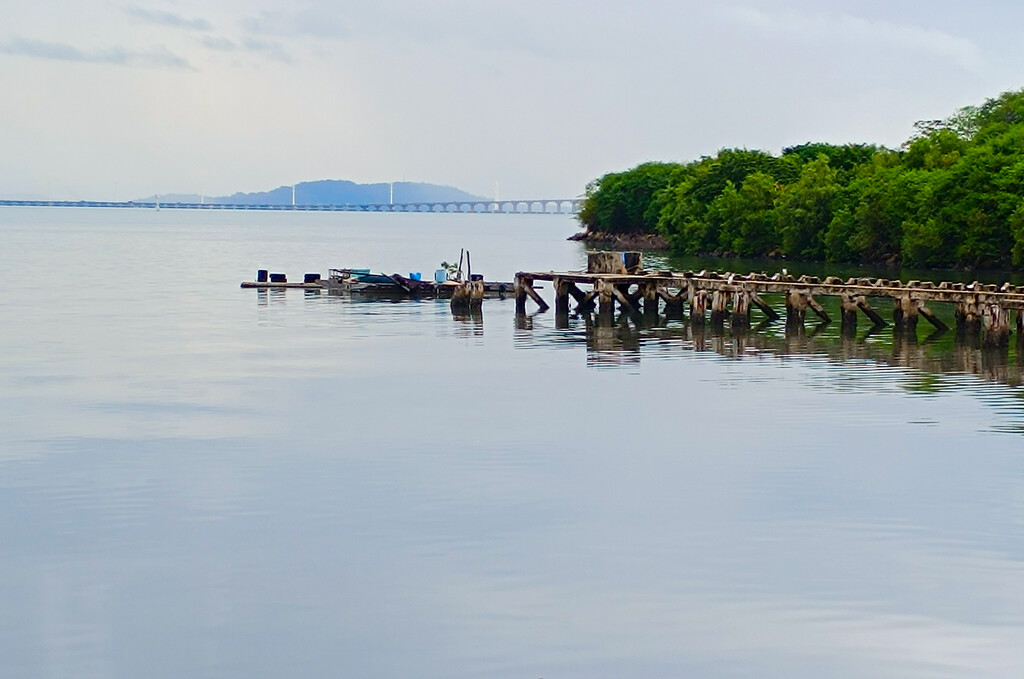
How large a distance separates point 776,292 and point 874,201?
1832 inches

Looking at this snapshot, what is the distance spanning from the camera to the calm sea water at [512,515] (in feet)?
57.9

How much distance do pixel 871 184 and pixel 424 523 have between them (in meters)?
87.2

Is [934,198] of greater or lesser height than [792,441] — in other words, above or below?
above

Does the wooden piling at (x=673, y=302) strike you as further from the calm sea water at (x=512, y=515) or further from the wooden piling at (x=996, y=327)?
the wooden piling at (x=996, y=327)

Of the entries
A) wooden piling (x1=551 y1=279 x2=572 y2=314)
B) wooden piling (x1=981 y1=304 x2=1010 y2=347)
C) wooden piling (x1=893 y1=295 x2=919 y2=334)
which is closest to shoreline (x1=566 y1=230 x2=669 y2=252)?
wooden piling (x1=551 y1=279 x2=572 y2=314)

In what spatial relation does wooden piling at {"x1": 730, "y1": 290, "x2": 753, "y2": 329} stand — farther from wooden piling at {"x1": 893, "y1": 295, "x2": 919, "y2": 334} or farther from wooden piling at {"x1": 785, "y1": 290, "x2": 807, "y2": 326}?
wooden piling at {"x1": 893, "y1": 295, "x2": 919, "y2": 334}

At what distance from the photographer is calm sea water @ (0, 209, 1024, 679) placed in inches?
695

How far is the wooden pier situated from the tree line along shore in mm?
32258

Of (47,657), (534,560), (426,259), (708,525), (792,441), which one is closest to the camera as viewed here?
(47,657)

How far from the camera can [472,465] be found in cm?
2770

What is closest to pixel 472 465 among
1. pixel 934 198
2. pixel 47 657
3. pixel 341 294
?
pixel 47 657

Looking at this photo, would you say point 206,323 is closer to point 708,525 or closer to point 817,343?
point 817,343

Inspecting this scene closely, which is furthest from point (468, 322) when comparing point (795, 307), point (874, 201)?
point (874, 201)

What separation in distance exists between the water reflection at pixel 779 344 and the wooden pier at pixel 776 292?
1.78 feet
